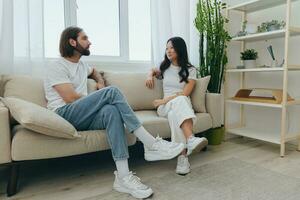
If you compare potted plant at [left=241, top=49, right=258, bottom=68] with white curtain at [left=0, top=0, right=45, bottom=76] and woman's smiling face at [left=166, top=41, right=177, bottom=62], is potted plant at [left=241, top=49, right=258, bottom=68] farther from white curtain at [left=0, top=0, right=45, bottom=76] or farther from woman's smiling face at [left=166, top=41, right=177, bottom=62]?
white curtain at [left=0, top=0, right=45, bottom=76]

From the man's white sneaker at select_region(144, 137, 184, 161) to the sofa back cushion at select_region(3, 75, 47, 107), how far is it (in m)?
0.83

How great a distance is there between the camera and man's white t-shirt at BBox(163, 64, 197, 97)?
7.01 ft

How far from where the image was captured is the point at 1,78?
1758 mm

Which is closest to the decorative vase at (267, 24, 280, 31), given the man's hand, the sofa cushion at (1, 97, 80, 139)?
the man's hand

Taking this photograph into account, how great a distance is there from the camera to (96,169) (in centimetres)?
191

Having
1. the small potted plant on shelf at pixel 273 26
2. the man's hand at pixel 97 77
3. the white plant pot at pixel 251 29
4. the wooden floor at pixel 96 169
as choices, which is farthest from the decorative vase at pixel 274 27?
the man's hand at pixel 97 77

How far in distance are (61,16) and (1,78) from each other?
78cm

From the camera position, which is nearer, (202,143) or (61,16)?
(202,143)

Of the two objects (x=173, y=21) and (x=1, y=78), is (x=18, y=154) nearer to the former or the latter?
(x=1, y=78)

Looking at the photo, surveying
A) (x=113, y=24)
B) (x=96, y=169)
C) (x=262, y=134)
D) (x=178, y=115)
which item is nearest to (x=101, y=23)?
(x=113, y=24)

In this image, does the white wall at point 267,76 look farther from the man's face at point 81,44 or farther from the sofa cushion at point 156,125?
the man's face at point 81,44

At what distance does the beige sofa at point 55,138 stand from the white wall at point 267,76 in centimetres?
84

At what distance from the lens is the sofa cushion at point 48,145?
4.51ft

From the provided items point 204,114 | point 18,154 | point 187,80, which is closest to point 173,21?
point 187,80
